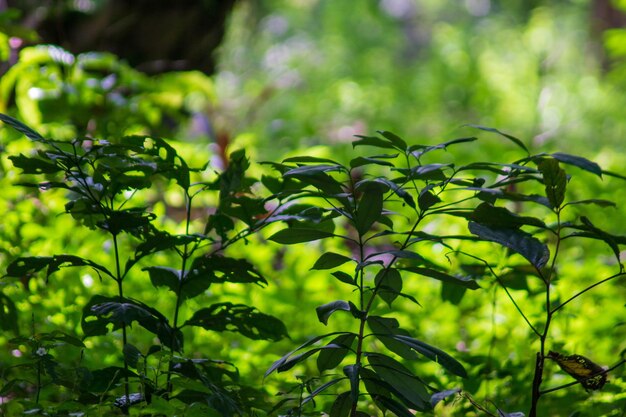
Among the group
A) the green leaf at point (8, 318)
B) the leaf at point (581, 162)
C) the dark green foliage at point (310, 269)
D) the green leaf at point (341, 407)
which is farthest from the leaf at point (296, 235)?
the green leaf at point (8, 318)

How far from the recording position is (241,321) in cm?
109

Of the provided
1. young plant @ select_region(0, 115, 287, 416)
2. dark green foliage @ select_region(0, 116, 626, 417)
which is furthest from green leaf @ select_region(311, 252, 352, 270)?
young plant @ select_region(0, 115, 287, 416)

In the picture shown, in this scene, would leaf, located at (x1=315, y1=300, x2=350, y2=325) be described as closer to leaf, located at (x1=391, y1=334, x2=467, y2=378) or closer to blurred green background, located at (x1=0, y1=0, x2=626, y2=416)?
leaf, located at (x1=391, y1=334, x2=467, y2=378)

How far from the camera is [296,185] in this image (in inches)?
46.9

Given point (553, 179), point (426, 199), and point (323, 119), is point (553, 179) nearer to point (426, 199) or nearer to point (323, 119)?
point (426, 199)

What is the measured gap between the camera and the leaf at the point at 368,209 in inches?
35.9

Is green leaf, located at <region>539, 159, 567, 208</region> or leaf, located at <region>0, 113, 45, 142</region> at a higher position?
green leaf, located at <region>539, 159, 567, 208</region>

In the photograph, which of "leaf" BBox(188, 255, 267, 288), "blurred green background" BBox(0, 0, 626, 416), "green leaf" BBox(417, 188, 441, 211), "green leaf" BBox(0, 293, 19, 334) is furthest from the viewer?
"blurred green background" BBox(0, 0, 626, 416)

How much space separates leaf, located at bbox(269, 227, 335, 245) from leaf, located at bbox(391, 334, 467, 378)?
0.18 m

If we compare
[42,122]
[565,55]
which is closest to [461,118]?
[565,55]

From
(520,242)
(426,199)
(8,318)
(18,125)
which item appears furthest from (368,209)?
(8,318)

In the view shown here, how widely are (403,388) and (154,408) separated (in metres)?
0.31

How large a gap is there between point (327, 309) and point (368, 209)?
137 millimetres

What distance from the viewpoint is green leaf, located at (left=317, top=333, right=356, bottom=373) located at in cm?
94
